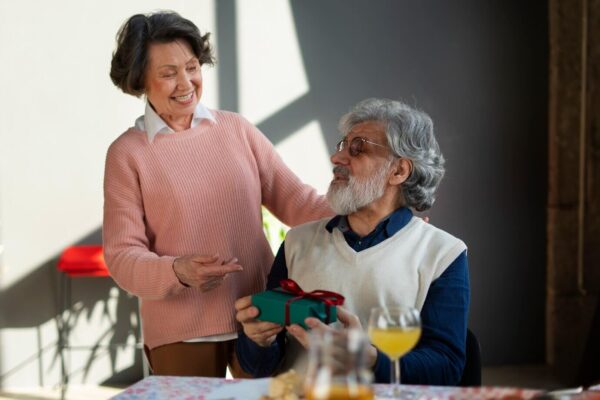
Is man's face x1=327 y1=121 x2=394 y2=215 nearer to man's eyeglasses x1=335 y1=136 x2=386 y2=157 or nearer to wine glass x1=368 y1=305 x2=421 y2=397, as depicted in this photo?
man's eyeglasses x1=335 y1=136 x2=386 y2=157

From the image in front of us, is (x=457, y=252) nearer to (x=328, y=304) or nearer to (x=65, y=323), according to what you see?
(x=328, y=304)

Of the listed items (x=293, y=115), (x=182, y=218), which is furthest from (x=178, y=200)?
(x=293, y=115)

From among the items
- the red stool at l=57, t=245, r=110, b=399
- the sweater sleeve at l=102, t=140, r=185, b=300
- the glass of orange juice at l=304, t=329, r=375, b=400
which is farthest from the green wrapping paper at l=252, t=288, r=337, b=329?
the red stool at l=57, t=245, r=110, b=399

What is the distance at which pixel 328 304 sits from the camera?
5.87 ft

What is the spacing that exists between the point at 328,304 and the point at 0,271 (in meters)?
2.96

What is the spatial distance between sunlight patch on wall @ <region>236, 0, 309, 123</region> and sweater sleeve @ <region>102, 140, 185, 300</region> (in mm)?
2093

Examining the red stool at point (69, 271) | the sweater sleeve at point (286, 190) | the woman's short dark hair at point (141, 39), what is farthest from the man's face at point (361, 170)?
the red stool at point (69, 271)

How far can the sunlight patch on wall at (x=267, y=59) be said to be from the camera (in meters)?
4.30

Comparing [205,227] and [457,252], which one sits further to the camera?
[205,227]

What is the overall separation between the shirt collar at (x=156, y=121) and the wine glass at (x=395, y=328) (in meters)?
1.04

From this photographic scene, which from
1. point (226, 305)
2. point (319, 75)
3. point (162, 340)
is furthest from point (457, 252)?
point (319, 75)

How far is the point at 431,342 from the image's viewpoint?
6.47ft

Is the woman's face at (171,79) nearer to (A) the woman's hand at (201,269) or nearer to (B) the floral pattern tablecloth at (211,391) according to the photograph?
(A) the woman's hand at (201,269)

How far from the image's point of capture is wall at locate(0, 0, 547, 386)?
13.8 feet
